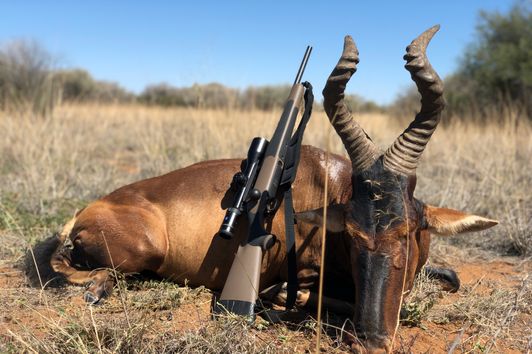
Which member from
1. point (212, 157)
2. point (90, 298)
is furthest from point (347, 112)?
point (212, 157)

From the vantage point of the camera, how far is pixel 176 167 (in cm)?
850

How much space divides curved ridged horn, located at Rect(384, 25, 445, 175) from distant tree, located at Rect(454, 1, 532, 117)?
1556 centimetres

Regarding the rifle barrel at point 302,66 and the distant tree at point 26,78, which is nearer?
the rifle barrel at point 302,66

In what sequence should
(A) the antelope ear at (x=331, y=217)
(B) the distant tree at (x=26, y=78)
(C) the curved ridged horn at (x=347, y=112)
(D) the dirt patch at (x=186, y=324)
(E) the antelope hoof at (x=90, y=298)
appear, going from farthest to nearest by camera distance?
(B) the distant tree at (x=26, y=78)
(E) the antelope hoof at (x=90, y=298)
(A) the antelope ear at (x=331, y=217)
(C) the curved ridged horn at (x=347, y=112)
(D) the dirt patch at (x=186, y=324)

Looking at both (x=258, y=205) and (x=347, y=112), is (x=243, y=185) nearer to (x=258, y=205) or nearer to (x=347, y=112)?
(x=258, y=205)

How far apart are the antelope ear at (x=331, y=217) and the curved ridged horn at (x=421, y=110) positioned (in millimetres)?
463

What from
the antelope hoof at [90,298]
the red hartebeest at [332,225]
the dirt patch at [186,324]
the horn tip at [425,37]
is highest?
the horn tip at [425,37]

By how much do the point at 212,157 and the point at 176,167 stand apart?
69 centimetres

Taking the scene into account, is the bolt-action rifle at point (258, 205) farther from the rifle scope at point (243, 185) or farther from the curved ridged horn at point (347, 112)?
the curved ridged horn at point (347, 112)

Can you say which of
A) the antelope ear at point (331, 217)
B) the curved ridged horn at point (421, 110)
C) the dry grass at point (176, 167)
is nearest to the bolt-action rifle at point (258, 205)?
the antelope ear at point (331, 217)

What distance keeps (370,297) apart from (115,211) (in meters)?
2.35

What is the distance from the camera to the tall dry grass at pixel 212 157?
6.47 meters

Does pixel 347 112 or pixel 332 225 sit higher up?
pixel 347 112

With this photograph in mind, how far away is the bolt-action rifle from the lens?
3.55 m
